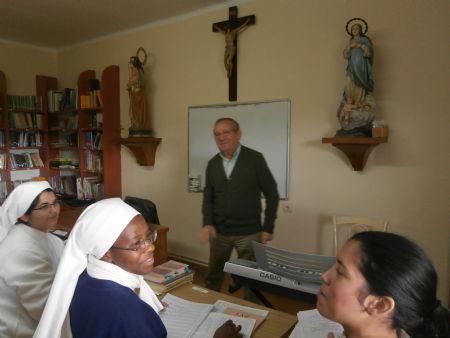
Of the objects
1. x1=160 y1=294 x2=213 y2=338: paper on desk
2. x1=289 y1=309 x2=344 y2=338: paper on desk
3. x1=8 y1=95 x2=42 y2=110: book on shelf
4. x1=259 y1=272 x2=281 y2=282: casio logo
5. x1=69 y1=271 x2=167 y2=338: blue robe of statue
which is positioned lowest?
x1=160 y1=294 x2=213 y2=338: paper on desk

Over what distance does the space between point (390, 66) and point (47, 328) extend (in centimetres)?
263

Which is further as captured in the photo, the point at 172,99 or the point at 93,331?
the point at 172,99

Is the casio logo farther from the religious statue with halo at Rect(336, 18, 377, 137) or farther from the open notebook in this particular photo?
the religious statue with halo at Rect(336, 18, 377, 137)

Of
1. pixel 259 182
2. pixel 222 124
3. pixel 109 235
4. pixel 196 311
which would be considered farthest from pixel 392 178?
pixel 109 235

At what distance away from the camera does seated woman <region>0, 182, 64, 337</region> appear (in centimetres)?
130

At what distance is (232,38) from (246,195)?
172cm

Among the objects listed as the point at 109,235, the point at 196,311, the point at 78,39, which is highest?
the point at 78,39

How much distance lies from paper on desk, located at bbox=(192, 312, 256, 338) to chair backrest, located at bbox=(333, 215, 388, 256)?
1.47 meters

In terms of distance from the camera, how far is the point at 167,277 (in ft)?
5.08

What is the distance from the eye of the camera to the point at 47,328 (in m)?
0.96

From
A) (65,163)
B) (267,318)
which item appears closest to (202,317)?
(267,318)

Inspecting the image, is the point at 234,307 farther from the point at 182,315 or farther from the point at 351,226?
the point at 351,226

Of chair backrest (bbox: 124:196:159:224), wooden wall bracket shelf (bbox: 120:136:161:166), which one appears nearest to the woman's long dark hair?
chair backrest (bbox: 124:196:159:224)

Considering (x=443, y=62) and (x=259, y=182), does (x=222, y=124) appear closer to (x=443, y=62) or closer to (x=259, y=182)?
(x=259, y=182)
